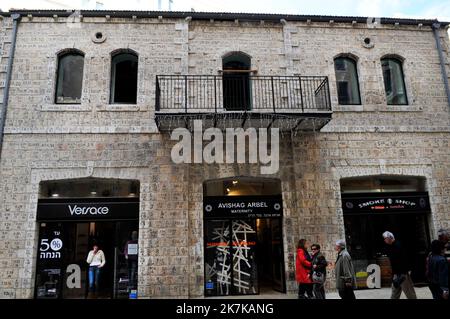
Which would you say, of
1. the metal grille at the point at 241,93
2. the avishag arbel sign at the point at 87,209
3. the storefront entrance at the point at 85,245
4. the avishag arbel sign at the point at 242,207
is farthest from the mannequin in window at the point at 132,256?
the metal grille at the point at 241,93

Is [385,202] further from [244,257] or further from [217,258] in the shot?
[217,258]

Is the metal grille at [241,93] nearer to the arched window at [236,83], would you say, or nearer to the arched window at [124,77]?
the arched window at [236,83]

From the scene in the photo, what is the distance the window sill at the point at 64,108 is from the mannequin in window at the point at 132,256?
4126mm

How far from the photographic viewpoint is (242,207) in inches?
421

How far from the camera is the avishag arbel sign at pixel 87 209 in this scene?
1019cm

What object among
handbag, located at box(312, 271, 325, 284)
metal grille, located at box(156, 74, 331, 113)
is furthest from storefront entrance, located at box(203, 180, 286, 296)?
metal grille, located at box(156, 74, 331, 113)

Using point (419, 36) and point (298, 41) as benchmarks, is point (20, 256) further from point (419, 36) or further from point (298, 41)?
point (419, 36)

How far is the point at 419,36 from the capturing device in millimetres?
12492

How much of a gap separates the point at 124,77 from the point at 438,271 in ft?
33.0

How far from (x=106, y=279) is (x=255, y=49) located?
8.66 meters

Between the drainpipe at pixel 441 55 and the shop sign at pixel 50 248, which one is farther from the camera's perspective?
the drainpipe at pixel 441 55

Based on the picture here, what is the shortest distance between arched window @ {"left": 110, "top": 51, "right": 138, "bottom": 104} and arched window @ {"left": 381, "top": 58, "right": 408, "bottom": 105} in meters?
8.55

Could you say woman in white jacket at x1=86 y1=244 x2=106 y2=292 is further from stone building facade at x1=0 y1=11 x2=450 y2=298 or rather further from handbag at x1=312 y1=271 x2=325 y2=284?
handbag at x1=312 y1=271 x2=325 y2=284

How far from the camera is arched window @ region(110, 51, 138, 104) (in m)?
11.3
